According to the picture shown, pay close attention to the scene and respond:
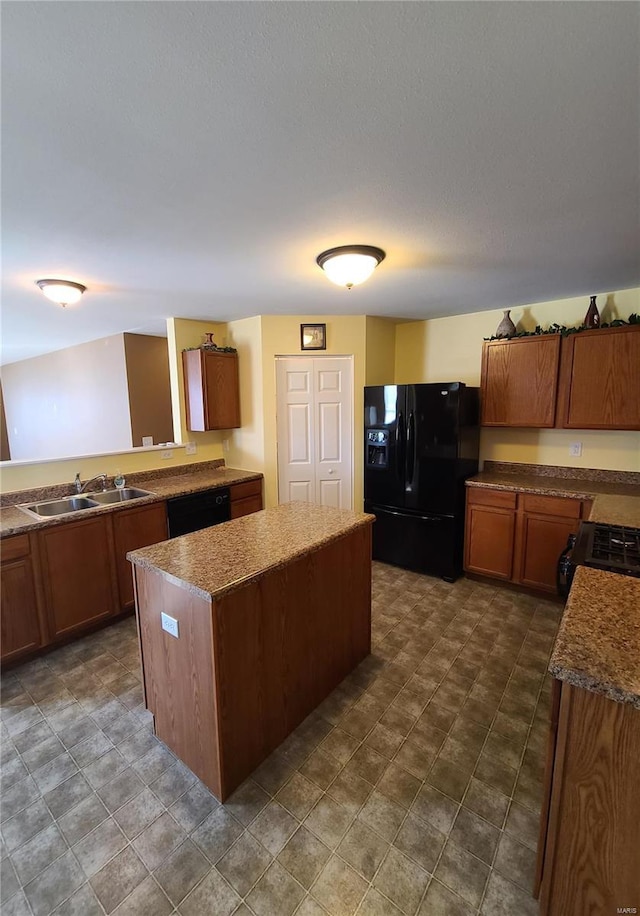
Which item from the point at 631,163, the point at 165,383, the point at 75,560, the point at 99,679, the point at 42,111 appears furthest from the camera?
the point at 165,383

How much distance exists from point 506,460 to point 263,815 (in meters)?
3.20

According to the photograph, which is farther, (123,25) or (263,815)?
(263,815)

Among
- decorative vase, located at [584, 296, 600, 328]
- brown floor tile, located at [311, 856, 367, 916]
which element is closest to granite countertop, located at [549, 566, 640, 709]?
brown floor tile, located at [311, 856, 367, 916]

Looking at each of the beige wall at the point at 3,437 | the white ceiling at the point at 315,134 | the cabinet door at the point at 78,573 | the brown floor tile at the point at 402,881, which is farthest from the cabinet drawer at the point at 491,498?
the beige wall at the point at 3,437

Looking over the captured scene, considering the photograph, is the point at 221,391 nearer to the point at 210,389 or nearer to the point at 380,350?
the point at 210,389

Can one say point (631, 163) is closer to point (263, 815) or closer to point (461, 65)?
point (461, 65)

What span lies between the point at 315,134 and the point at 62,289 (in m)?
2.15

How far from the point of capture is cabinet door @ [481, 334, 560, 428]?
9.83 ft

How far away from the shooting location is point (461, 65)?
0.95 metres

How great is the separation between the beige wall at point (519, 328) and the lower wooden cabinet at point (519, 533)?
24.7 inches

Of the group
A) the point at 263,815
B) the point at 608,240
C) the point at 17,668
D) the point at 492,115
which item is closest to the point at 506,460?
the point at 608,240

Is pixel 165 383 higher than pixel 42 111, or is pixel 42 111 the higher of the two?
pixel 42 111

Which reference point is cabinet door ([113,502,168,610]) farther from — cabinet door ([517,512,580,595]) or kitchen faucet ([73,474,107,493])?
cabinet door ([517,512,580,595])

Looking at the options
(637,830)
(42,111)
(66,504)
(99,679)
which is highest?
(42,111)
